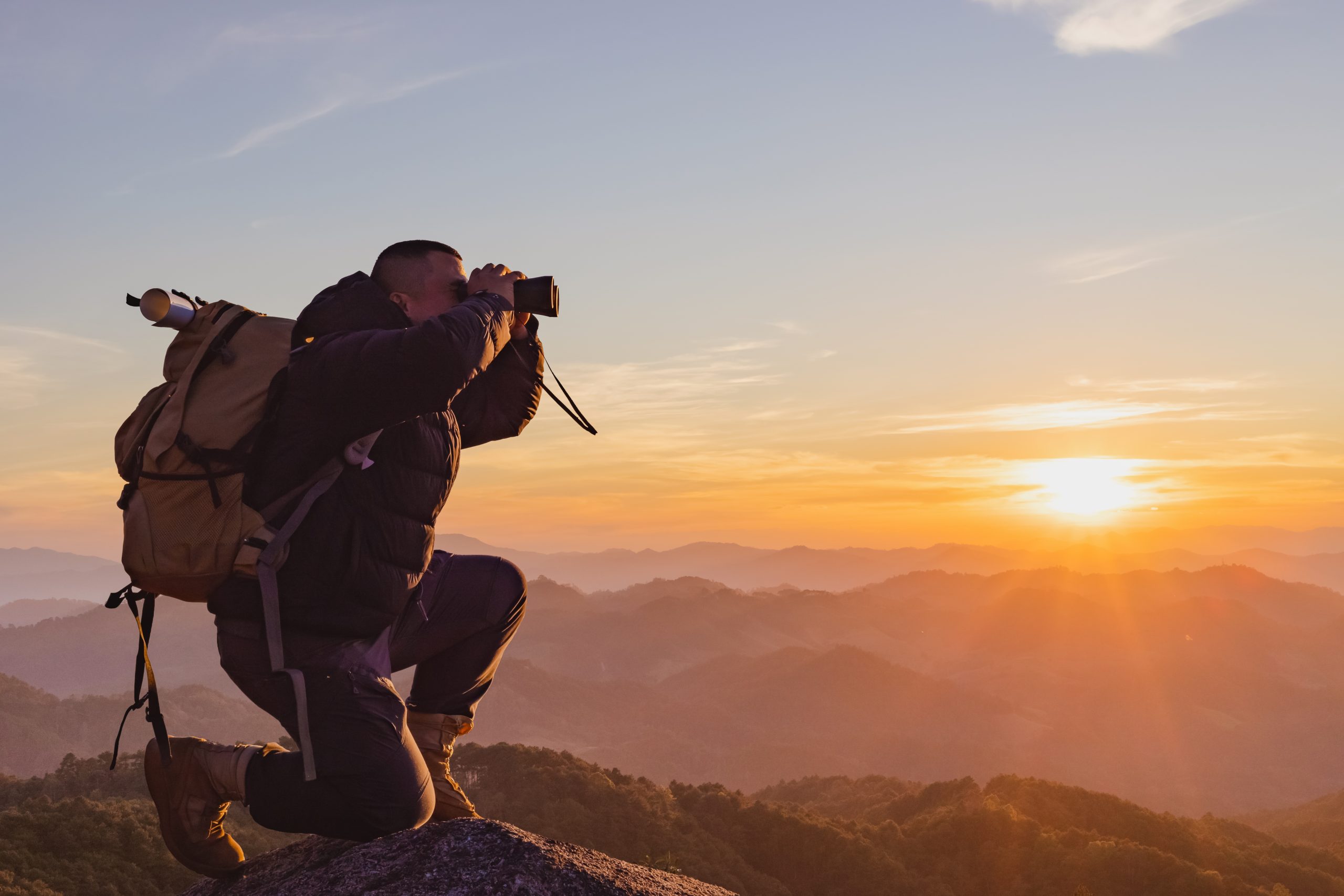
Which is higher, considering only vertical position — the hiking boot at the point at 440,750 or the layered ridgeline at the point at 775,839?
the hiking boot at the point at 440,750

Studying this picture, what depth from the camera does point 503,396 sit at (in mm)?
4348

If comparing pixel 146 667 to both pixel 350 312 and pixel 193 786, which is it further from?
pixel 350 312

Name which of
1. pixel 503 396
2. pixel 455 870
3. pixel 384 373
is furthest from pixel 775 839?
pixel 384 373

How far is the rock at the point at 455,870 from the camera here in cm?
342

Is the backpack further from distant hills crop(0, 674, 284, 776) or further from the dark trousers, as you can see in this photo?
distant hills crop(0, 674, 284, 776)

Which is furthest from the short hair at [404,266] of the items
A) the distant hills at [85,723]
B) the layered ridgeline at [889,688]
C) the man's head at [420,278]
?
the distant hills at [85,723]

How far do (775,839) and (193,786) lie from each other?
15044 mm

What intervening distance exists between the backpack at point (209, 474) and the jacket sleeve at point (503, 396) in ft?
2.78

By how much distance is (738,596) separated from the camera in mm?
121188

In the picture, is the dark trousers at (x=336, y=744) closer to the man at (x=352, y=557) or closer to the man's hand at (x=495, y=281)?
the man at (x=352, y=557)

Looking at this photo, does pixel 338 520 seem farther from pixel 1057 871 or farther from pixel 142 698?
pixel 1057 871

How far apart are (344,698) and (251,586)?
0.49 metres

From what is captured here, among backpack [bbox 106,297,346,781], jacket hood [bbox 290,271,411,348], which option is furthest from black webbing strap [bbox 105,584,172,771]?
jacket hood [bbox 290,271,411,348]

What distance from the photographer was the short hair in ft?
12.7
